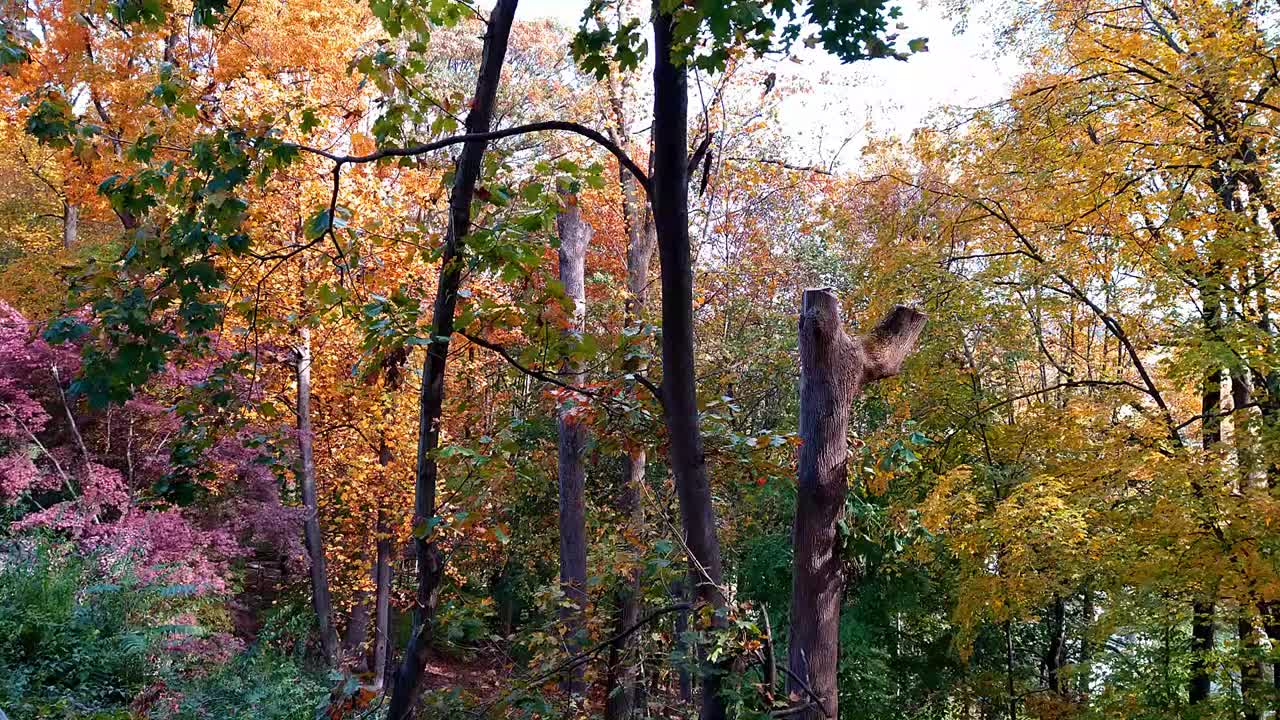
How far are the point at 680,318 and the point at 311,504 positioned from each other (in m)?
9.62

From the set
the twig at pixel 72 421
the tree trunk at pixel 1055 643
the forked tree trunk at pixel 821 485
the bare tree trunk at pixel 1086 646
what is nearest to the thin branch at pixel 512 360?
the forked tree trunk at pixel 821 485

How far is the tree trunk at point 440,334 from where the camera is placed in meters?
2.43

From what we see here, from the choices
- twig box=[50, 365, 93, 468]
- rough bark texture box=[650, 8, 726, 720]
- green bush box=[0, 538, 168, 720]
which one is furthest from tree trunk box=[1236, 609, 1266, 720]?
twig box=[50, 365, 93, 468]

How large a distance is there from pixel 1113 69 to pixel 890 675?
8.14 m

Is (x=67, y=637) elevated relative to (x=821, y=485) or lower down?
lower down

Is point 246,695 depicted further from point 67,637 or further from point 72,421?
point 72,421

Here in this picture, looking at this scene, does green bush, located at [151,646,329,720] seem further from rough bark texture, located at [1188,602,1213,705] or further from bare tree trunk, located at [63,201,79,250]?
bare tree trunk, located at [63,201,79,250]

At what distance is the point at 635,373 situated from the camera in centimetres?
275

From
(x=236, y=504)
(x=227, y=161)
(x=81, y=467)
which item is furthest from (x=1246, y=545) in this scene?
(x=81, y=467)

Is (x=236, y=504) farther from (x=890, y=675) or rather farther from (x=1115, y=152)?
(x=1115, y=152)

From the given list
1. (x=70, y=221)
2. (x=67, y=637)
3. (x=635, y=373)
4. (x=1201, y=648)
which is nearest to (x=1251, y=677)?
(x=1201, y=648)

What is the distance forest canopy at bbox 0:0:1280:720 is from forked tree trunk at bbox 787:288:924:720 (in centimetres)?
2

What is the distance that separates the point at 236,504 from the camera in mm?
11250

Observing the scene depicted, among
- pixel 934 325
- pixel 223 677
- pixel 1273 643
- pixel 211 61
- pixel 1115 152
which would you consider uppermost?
pixel 211 61
